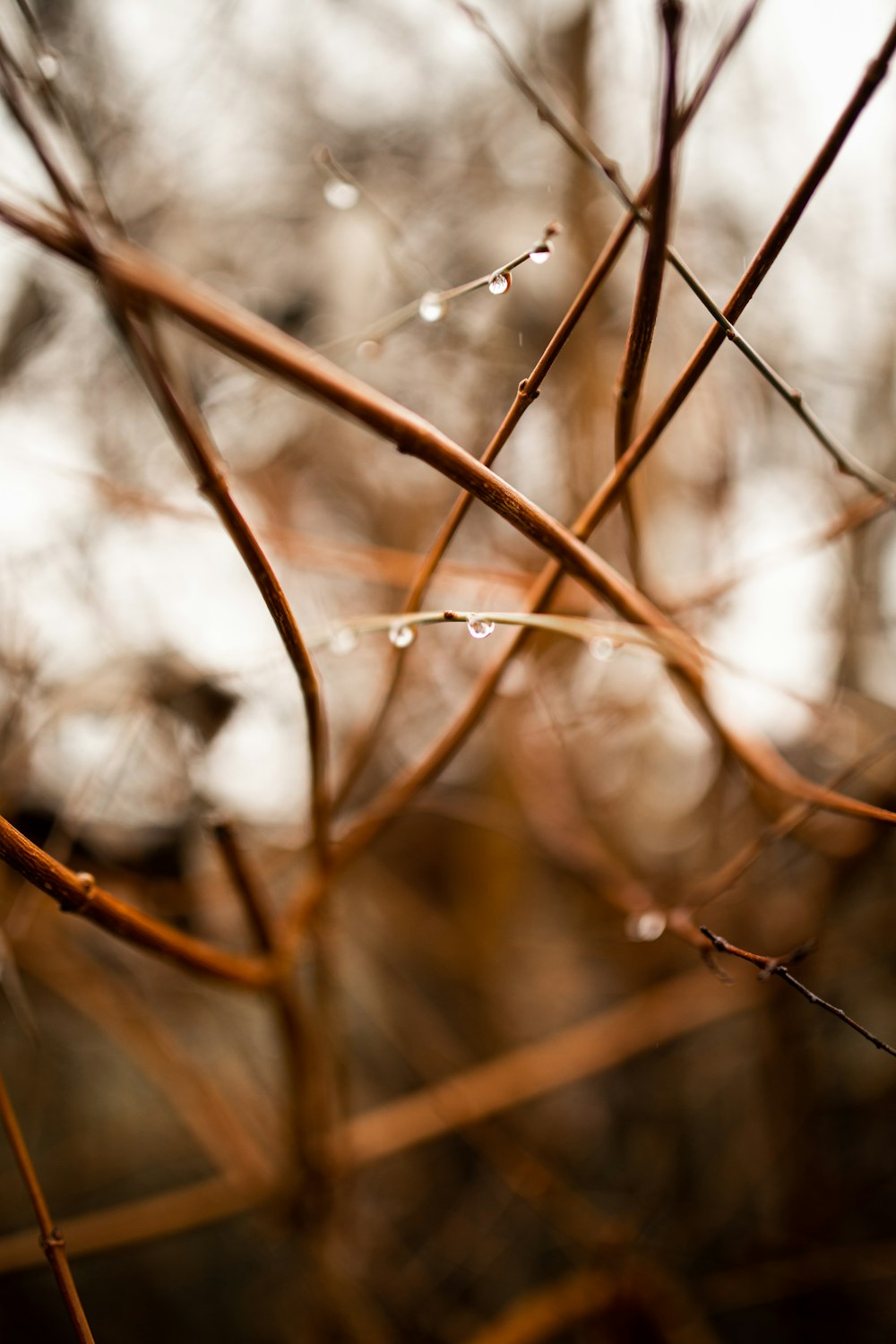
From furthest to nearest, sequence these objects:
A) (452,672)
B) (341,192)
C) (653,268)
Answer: (452,672), (341,192), (653,268)

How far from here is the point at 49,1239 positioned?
458mm

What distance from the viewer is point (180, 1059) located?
112cm

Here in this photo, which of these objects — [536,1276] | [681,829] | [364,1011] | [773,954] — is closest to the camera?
[773,954]

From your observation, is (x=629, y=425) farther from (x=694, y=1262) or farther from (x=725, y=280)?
(x=694, y=1262)

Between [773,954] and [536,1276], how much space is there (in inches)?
37.1

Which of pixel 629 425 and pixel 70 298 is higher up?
pixel 70 298

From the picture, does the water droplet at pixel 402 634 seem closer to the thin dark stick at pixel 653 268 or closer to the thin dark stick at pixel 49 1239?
the thin dark stick at pixel 653 268

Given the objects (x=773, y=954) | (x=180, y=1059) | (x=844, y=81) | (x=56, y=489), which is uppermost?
(x=844, y=81)

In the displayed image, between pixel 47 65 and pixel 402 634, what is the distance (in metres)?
0.35

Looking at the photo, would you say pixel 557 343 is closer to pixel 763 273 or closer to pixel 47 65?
pixel 763 273

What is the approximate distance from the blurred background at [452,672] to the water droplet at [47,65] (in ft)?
1.18

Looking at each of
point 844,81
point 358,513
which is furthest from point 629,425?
point 358,513

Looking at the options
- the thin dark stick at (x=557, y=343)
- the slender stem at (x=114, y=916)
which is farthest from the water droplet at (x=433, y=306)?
the slender stem at (x=114, y=916)

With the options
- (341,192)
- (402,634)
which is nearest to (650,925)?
(402,634)
